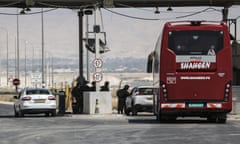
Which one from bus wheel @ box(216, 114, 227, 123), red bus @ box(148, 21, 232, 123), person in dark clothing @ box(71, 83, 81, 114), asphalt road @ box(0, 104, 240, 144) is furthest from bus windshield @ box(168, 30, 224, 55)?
person in dark clothing @ box(71, 83, 81, 114)

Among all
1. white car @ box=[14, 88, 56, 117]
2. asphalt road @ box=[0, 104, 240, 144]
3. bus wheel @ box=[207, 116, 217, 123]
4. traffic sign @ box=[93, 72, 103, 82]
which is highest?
traffic sign @ box=[93, 72, 103, 82]

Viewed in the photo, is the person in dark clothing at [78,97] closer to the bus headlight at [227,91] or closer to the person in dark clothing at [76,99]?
the person in dark clothing at [76,99]

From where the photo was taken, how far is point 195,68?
26.0 metres

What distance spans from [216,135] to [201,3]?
17006 millimetres

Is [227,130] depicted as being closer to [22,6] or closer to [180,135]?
[180,135]

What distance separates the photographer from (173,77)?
85.6 feet

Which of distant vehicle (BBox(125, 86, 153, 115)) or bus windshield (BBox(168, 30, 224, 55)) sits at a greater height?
bus windshield (BBox(168, 30, 224, 55))

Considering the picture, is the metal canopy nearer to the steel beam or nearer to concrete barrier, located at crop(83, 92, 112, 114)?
the steel beam

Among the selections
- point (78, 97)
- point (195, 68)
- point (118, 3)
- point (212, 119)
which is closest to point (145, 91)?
point (78, 97)

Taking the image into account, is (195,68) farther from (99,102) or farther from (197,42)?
(99,102)

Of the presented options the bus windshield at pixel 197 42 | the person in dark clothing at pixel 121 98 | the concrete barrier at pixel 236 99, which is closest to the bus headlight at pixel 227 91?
the bus windshield at pixel 197 42

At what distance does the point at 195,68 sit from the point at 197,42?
92cm

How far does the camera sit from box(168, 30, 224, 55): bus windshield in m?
25.8

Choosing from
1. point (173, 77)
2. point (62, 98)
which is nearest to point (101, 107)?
point (62, 98)
